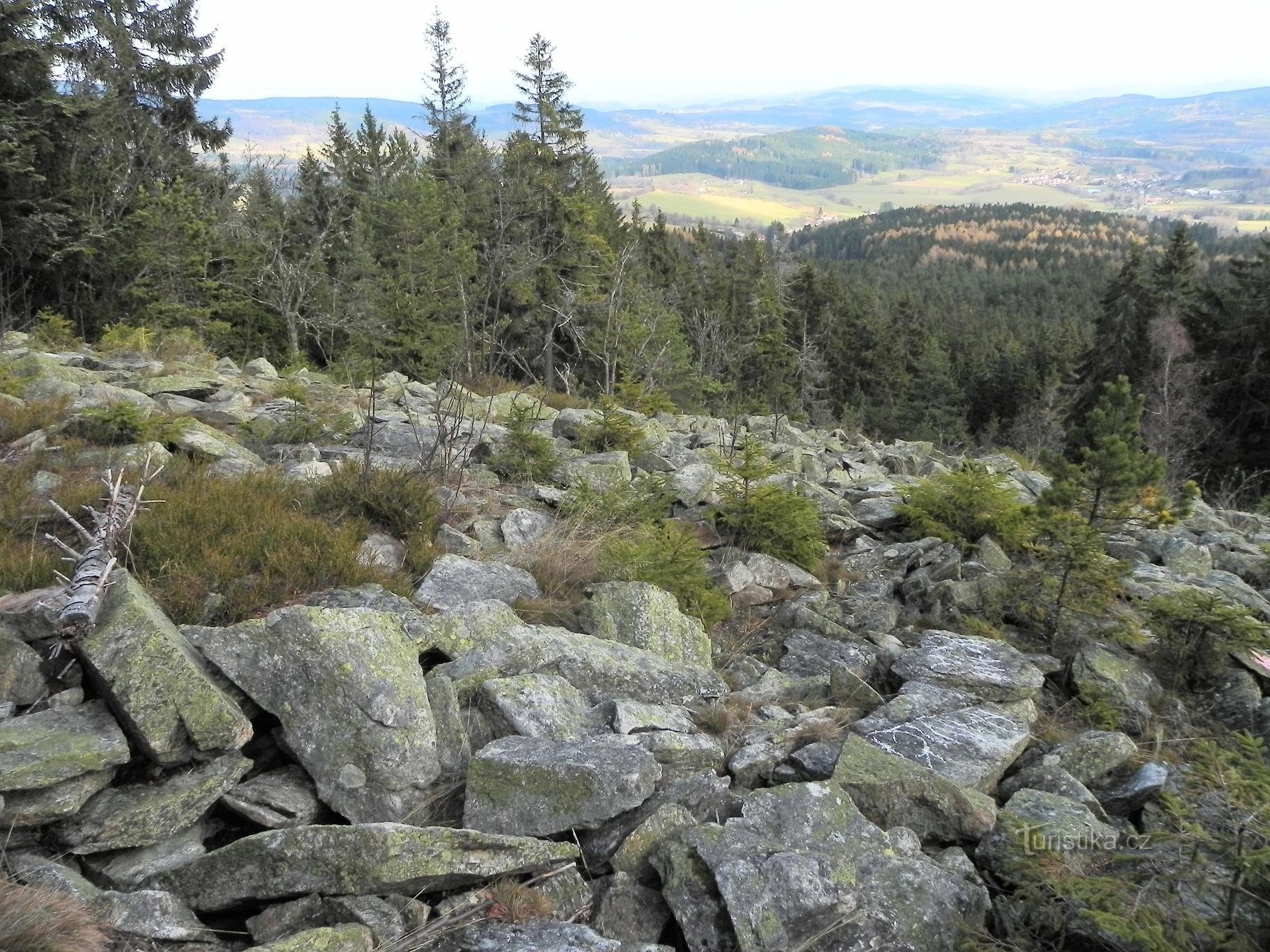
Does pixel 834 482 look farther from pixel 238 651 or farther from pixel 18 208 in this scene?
pixel 18 208

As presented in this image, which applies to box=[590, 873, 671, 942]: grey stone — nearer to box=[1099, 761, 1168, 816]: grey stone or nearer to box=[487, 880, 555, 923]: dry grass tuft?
box=[487, 880, 555, 923]: dry grass tuft

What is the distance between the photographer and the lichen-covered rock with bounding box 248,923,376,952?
7.87 feet

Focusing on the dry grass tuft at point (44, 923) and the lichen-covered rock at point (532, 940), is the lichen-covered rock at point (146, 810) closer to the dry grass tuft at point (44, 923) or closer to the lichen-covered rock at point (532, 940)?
the dry grass tuft at point (44, 923)

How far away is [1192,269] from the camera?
36.4 meters

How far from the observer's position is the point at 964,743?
399cm

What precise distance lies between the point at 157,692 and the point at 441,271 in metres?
23.5

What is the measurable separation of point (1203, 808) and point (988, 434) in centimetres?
5028

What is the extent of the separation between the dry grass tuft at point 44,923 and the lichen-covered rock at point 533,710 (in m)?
1.68

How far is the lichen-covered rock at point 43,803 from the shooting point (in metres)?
2.67

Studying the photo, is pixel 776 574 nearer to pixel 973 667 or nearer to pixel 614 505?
pixel 614 505

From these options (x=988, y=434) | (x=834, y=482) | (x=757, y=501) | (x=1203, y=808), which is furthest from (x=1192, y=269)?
(x=1203, y=808)

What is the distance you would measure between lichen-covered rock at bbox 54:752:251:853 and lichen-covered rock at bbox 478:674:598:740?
1105 millimetres

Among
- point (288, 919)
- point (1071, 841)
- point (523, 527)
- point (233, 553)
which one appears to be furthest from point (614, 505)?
point (288, 919)

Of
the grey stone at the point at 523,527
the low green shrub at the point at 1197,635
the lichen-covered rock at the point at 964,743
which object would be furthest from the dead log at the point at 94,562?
the low green shrub at the point at 1197,635
